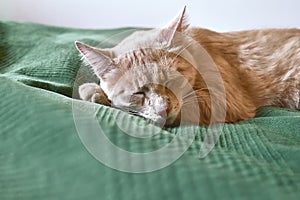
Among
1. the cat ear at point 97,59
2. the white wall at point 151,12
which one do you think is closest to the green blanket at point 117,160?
the cat ear at point 97,59

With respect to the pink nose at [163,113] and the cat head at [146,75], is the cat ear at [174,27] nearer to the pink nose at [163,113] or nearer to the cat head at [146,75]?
the cat head at [146,75]

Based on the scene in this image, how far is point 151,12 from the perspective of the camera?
7.39 ft

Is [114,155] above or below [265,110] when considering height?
above

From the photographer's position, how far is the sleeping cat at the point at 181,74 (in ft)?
3.56

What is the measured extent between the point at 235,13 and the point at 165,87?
120 centimetres

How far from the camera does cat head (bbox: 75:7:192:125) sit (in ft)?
3.46

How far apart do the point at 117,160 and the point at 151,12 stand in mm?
1700

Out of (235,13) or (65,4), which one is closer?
(235,13)

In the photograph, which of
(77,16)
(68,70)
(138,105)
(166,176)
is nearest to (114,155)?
(166,176)

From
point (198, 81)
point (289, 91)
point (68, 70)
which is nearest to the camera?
point (198, 81)

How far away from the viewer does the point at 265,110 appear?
51.8 inches

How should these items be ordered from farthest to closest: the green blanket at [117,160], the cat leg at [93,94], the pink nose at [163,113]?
the cat leg at [93,94]
the pink nose at [163,113]
the green blanket at [117,160]

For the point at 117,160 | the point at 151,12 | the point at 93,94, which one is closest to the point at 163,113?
the point at 93,94

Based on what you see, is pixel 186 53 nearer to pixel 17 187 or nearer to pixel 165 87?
pixel 165 87
